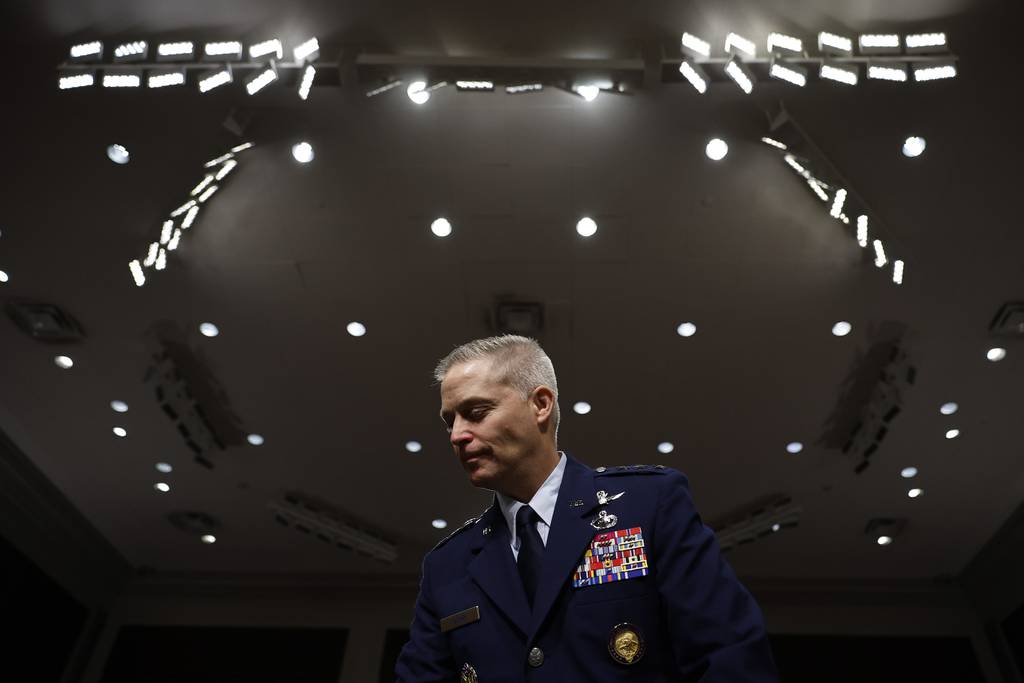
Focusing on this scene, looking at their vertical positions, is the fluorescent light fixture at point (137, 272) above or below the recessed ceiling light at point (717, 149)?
below

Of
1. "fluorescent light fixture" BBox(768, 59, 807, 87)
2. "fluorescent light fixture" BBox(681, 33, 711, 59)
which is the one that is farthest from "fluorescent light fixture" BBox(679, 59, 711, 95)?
"fluorescent light fixture" BBox(768, 59, 807, 87)

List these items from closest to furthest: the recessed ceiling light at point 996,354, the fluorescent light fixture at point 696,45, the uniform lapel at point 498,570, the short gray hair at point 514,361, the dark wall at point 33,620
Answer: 1. the uniform lapel at point 498,570
2. the short gray hair at point 514,361
3. the fluorescent light fixture at point 696,45
4. the recessed ceiling light at point 996,354
5. the dark wall at point 33,620

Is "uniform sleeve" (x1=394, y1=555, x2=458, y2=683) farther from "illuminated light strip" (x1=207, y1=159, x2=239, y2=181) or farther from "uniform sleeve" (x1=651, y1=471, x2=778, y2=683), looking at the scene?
"illuminated light strip" (x1=207, y1=159, x2=239, y2=181)

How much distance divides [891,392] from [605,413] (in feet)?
7.38

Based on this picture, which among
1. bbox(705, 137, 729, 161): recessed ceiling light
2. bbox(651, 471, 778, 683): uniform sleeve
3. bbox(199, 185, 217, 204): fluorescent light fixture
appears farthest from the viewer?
bbox(199, 185, 217, 204): fluorescent light fixture

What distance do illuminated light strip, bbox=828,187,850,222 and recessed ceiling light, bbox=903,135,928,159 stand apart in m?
0.44

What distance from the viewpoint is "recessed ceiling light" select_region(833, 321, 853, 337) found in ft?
20.9

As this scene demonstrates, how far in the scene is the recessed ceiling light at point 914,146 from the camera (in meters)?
5.10

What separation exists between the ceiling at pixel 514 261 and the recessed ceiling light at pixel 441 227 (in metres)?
0.06

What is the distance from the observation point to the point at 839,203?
5.24 meters

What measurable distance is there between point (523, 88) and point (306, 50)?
1.21 meters

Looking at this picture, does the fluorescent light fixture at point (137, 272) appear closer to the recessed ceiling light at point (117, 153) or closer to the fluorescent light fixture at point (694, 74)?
the recessed ceiling light at point (117, 153)

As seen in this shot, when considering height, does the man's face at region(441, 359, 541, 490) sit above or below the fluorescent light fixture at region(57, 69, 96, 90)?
below

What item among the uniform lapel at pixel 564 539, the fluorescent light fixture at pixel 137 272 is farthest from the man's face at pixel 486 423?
the fluorescent light fixture at pixel 137 272
